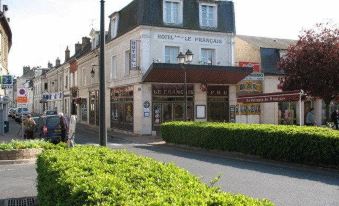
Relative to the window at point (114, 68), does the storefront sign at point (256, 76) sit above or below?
below

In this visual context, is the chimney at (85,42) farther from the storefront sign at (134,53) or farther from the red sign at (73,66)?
the storefront sign at (134,53)

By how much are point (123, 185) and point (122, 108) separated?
26.0 metres

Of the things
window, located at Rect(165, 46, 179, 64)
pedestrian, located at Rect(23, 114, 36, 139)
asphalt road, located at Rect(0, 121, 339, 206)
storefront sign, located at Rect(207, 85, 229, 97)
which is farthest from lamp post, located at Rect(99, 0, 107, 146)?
storefront sign, located at Rect(207, 85, 229, 97)

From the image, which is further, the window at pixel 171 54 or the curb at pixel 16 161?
the window at pixel 171 54

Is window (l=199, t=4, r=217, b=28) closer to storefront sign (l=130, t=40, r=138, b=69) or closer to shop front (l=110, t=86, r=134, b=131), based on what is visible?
storefront sign (l=130, t=40, r=138, b=69)

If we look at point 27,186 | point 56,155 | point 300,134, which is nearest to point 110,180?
point 56,155

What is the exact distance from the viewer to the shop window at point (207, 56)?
28.4 meters

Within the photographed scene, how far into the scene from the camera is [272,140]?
14219 mm

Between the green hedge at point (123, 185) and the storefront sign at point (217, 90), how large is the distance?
71.5 feet

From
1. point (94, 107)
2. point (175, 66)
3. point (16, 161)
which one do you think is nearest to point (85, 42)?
point (94, 107)

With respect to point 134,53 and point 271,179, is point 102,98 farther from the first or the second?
point 134,53

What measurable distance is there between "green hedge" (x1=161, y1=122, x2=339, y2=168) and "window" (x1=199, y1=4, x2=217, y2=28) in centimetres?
1073

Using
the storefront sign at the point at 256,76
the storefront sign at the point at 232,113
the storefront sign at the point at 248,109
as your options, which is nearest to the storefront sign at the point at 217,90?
the storefront sign at the point at 232,113

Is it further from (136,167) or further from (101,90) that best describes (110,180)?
(101,90)
